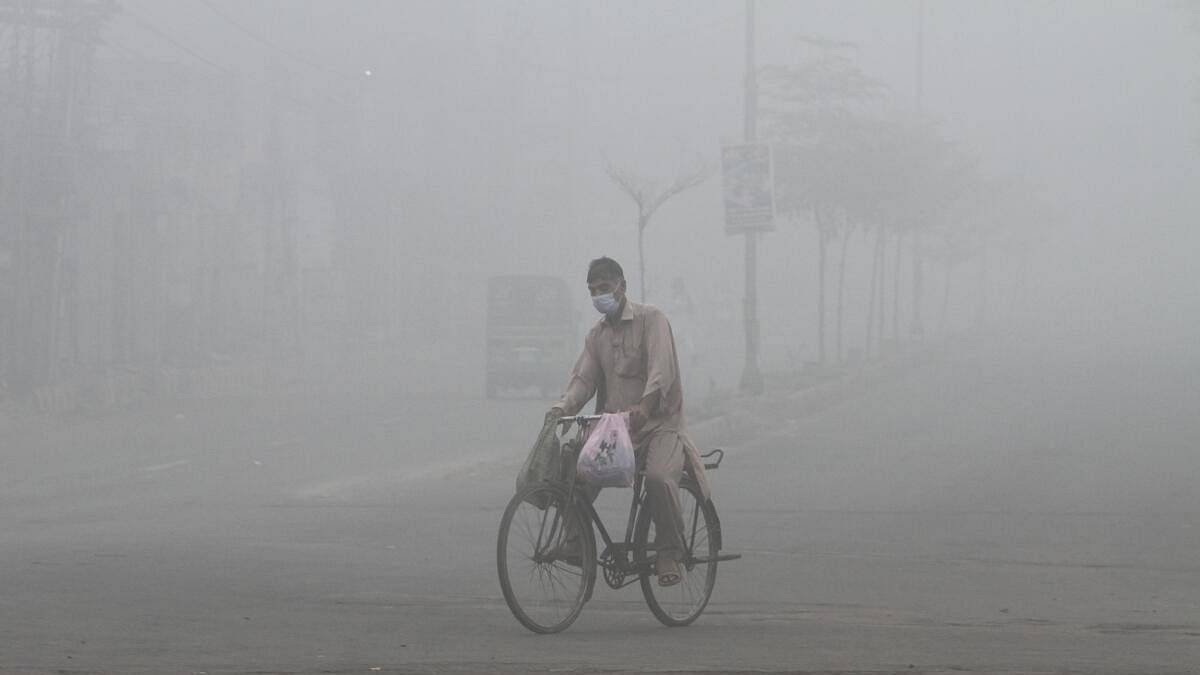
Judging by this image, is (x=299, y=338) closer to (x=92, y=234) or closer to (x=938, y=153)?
(x=92, y=234)

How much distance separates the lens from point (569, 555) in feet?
27.2

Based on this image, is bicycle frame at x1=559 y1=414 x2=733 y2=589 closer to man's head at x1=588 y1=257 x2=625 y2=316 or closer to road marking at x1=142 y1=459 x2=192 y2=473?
man's head at x1=588 y1=257 x2=625 y2=316

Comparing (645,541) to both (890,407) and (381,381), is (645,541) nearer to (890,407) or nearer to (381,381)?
(890,407)

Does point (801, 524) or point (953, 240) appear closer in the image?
point (801, 524)

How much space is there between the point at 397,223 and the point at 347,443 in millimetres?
41334

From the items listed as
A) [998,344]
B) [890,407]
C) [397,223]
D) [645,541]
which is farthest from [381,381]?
[645,541]

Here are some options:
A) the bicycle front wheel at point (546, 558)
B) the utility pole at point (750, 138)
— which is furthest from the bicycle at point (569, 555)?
the utility pole at point (750, 138)

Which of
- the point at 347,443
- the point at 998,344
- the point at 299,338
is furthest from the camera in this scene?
the point at 998,344

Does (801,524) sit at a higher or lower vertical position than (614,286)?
lower

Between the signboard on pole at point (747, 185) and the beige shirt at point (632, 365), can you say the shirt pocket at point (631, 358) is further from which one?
the signboard on pole at point (747, 185)

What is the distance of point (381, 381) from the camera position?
43.9m

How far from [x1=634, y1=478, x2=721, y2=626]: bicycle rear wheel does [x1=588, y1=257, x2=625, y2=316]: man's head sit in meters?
0.96

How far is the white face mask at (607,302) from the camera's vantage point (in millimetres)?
8492

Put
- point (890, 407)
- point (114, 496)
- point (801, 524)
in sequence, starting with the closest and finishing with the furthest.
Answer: point (801, 524) < point (114, 496) < point (890, 407)
